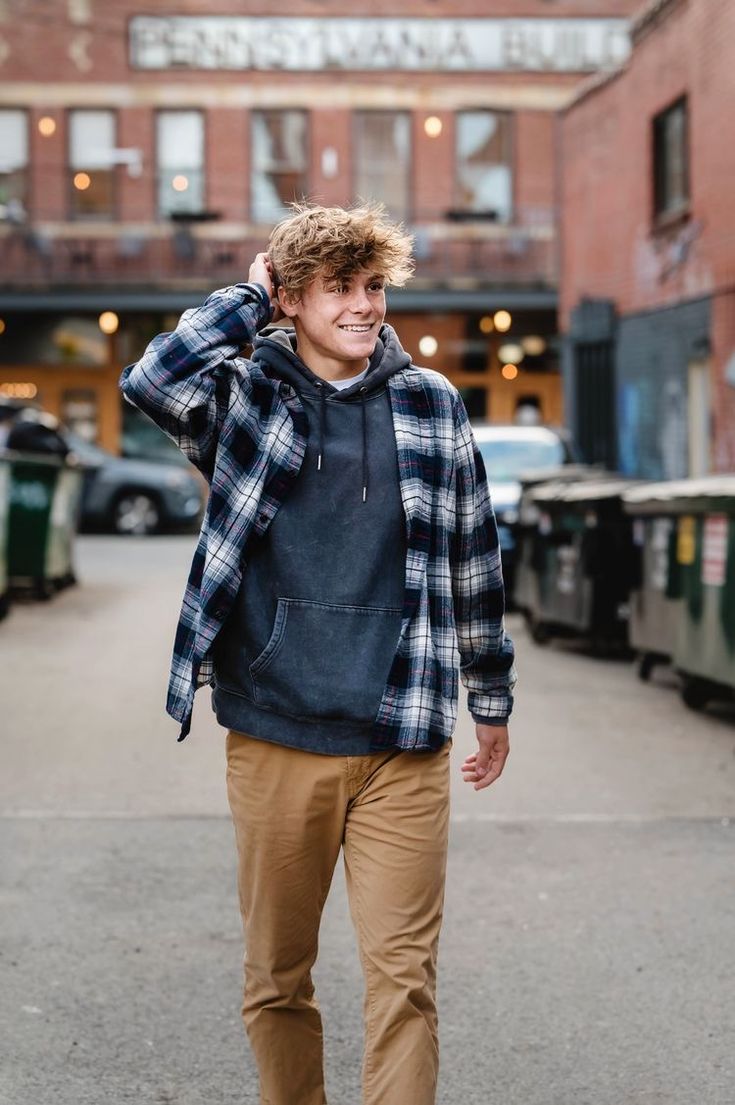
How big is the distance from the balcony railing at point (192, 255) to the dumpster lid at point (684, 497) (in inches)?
810

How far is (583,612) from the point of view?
44.0 ft

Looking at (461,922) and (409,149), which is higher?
(409,149)

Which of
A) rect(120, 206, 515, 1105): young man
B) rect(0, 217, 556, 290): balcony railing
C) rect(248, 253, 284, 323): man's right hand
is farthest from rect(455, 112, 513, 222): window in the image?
rect(120, 206, 515, 1105): young man

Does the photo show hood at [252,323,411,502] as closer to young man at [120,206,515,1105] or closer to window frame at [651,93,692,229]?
young man at [120,206,515,1105]

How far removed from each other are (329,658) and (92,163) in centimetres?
3040

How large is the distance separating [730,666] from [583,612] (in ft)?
12.0

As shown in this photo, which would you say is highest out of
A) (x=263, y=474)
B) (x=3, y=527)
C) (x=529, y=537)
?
(x=263, y=474)

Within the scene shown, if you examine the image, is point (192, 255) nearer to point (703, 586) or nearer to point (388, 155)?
point (388, 155)

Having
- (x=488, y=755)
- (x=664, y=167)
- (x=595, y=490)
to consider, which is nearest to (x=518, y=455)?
(x=664, y=167)

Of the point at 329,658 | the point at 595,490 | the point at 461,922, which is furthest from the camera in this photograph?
the point at 595,490

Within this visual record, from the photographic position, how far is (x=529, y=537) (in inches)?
595

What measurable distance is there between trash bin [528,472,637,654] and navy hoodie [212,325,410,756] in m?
9.09

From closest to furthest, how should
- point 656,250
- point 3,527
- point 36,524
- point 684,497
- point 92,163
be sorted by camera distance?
point 684,497
point 3,527
point 36,524
point 656,250
point 92,163

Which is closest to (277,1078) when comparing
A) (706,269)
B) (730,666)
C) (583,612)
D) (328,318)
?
(328,318)
